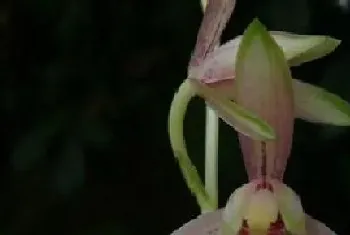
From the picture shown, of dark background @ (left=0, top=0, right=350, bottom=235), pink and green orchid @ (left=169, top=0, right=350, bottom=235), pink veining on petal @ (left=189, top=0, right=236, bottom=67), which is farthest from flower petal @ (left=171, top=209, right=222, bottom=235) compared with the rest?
dark background @ (left=0, top=0, right=350, bottom=235)

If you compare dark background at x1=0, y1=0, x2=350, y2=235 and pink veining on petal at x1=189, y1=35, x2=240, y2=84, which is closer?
pink veining on petal at x1=189, y1=35, x2=240, y2=84

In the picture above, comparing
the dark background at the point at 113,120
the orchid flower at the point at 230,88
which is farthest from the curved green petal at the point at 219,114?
the dark background at the point at 113,120

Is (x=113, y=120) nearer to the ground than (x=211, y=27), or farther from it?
nearer to the ground

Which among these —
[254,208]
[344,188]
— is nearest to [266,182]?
[254,208]

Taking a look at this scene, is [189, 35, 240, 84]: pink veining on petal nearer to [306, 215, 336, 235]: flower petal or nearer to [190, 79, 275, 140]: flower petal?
[190, 79, 275, 140]: flower petal

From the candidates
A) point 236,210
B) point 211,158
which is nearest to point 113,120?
point 211,158

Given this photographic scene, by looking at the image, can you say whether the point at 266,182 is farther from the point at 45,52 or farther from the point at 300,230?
the point at 45,52

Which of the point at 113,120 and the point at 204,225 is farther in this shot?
the point at 113,120

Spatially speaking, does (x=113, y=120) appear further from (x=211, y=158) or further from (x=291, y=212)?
(x=291, y=212)
